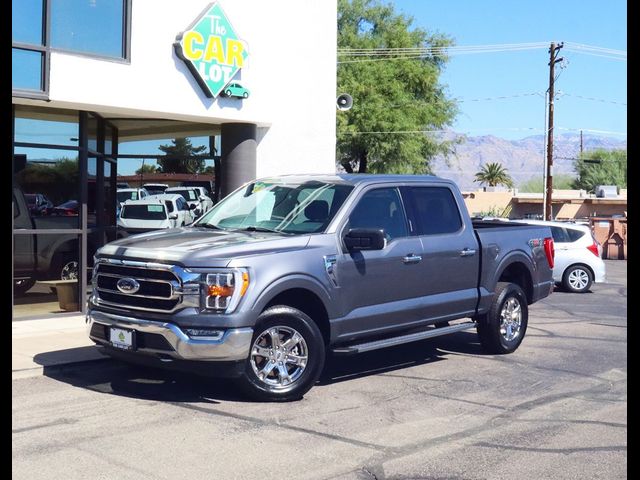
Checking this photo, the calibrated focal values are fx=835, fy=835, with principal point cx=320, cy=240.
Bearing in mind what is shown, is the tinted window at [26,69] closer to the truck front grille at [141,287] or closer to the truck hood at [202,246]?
the truck hood at [202,246]

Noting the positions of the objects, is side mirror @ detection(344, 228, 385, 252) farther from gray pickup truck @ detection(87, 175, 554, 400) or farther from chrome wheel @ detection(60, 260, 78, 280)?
chrome wheel @ detection(60, 260, 78, 280)

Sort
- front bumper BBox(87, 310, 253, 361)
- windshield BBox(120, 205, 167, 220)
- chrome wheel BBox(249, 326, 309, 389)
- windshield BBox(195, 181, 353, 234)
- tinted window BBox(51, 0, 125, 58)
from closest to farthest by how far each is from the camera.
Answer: front bumper BBox(87, 310, 253, 361) < chrome wheel BBox(249, 326, 309, 389) < windshield BBox(195, 181, 353, 234) < tinted window BBox(51, 0, 125, 58) < windshield BBox(120, 205, 167, 220)

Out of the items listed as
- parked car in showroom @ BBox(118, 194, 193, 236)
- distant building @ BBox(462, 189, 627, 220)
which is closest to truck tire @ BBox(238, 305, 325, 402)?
parked car in showroom @ BBox(118, 194, 193, 236)

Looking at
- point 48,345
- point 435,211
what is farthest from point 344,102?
point 48,345

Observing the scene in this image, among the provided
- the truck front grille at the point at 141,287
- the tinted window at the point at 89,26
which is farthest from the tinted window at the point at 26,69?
the truck front grille at the point at 141,287

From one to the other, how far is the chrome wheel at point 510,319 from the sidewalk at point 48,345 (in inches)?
188

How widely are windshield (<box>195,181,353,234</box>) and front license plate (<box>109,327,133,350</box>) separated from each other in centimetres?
168

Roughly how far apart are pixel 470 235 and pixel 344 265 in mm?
2236

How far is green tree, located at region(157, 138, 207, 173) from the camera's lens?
1489 cm

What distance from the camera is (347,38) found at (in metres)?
44.4

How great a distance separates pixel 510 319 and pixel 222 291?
15.0 ft

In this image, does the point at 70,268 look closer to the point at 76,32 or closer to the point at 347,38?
the point at 76,32

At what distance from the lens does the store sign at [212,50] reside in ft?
42.4

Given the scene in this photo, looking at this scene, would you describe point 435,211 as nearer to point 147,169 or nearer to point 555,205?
point 147,169
